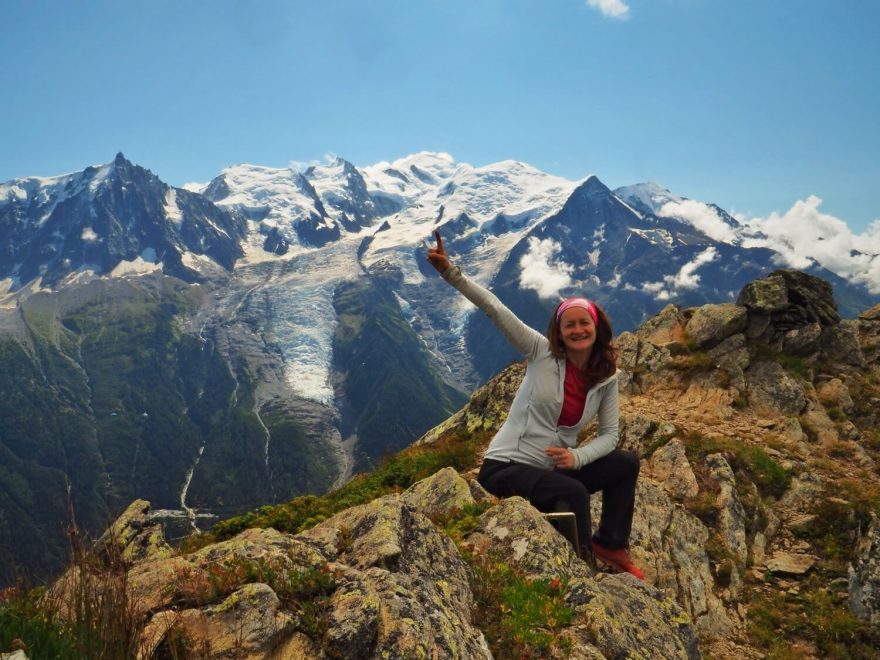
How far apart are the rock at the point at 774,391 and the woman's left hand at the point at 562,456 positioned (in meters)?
16.3

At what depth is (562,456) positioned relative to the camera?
872 centimetres

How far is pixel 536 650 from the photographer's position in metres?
6.21

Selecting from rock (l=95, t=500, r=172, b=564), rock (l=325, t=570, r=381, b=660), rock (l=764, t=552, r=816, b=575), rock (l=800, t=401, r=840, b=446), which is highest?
rock (l=800, t=401, r=840, b=446)

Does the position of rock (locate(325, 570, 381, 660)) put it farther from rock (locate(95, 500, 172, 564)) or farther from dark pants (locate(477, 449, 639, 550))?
rock (locate(95, 500, 172, 564))

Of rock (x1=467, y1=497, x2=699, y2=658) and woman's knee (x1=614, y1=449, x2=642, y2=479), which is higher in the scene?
woman's knee (x1=614, y1=449, x2=642, y2=479)

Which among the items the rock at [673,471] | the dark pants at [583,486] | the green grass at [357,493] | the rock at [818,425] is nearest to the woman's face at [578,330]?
the dark pants at [583,486]

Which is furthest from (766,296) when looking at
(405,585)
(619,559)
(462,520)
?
(405,585)

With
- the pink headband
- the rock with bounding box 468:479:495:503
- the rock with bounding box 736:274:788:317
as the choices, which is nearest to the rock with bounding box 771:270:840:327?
the rock with bounding box 736:274:788:317

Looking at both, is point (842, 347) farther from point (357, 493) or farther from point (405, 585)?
point (405, 585)

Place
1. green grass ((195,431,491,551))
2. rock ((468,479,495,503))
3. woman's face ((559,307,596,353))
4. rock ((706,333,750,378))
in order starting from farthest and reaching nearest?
rock ((706,333,750,378)) < green grass ((195,431,491,551)) < rock ((468,479,495,503)) < woman's face ((559,307,596,353))

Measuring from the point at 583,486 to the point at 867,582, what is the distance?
21.8ft

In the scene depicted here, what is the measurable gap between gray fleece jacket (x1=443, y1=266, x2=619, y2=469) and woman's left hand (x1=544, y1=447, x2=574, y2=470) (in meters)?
0.13

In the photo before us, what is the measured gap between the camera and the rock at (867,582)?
1018cm

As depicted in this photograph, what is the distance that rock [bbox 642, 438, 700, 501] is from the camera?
48.1 ft
